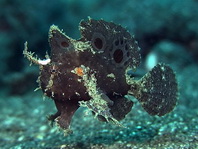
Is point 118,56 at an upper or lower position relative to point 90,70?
upper

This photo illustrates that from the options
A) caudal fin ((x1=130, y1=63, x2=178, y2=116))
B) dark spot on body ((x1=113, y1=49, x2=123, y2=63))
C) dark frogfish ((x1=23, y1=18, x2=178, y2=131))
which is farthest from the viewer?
caudal fin ((x1=130, y1=63, x2=178, y2=116))

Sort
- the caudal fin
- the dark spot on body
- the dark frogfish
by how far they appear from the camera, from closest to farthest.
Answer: the dark frogfish, the dark spot on body, the caudal fin

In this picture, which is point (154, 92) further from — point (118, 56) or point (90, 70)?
point (90, 70)

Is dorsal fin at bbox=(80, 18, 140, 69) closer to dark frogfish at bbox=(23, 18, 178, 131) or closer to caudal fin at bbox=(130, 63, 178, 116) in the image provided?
dark frogfish at bbox=(23, 18, 178, 131)

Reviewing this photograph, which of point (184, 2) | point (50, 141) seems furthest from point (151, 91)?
point (184, 2)

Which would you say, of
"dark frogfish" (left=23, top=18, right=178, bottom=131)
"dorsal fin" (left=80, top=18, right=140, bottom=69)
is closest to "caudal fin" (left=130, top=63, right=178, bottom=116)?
"dark frogfish" (left=23, top=18, right=178, bottom=131)

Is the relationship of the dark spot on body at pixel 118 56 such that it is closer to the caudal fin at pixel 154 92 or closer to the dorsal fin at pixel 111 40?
the dorsal fin at pixel 111 40

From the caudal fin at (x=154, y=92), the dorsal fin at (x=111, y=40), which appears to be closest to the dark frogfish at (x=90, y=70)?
the dorsal fin at (x=111, y=40)

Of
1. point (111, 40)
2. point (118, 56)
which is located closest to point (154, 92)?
point (118, 56)

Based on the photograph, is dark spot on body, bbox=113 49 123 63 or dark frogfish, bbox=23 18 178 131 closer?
dark frogfish, bbox=23 18 178 131
